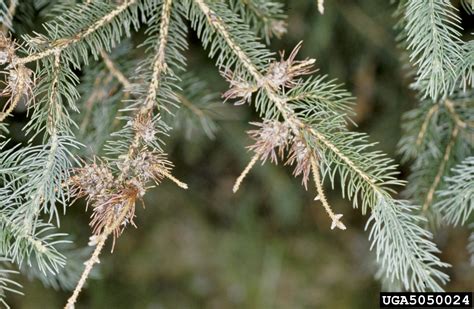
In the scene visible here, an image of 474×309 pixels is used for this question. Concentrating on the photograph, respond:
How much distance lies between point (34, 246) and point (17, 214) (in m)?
0.05

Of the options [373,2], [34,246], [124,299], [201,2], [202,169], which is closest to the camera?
[34,246]

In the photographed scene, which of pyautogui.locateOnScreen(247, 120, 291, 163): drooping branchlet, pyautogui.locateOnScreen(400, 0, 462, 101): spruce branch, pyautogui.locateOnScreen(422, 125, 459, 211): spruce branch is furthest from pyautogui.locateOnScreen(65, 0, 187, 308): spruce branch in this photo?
pyautogui.locateOnScreen(422, 125, 459, 211): spruce branch

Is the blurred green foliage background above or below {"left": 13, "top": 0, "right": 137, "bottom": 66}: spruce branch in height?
below

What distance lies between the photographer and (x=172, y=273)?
1784mm

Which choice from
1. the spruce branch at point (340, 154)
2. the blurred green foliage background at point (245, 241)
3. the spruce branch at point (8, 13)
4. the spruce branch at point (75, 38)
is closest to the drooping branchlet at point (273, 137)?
the spruce branch at point (340, 154)

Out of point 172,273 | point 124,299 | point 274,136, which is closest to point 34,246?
point 274,136

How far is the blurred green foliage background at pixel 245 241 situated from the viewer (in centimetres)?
156

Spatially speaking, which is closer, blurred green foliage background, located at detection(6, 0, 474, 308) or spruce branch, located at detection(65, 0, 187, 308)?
spruce branch, located at detection(65, 0, 187, 308)

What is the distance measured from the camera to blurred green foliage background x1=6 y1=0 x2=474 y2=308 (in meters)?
1.56

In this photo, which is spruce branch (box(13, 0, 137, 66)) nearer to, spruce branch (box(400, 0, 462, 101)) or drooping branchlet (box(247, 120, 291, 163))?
drooping branchlet (box(247, 120, 291, 163))

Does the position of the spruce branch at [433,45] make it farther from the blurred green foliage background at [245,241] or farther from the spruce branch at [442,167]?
the blurred green foliage background at [245,241]

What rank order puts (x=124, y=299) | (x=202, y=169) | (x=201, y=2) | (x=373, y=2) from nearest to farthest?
(x=201, y=2) → (x=373, y=2) → (x=124, y=299) → (x=202, y=169)

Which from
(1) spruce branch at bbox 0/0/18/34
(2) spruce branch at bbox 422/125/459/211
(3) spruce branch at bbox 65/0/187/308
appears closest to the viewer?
(3) spruce branch at bbox 65/0/187/308

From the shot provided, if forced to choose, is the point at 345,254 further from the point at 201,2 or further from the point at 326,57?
the point at 201,2
